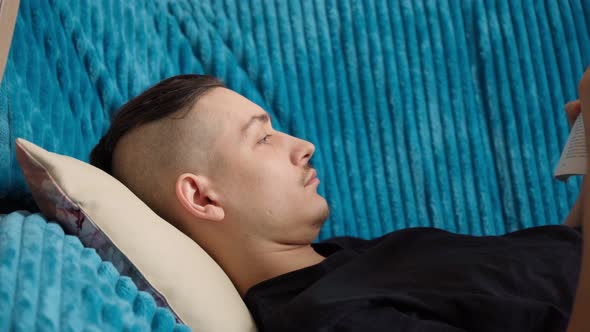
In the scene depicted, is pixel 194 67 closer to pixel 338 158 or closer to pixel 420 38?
pixel 338 158

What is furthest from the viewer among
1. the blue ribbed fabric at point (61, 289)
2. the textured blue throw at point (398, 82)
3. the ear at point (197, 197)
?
the textured blue throw at point (398, 82)

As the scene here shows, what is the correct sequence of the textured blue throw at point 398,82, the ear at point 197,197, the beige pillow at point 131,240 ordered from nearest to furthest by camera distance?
the beige pillow at point 131,240
the ear at point 197,197
the textured blue throw at point 398,82

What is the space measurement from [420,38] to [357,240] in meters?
0.61

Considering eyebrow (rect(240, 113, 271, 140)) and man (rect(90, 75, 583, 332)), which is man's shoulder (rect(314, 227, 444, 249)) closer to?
man (rect(90, 75, 583, 332))

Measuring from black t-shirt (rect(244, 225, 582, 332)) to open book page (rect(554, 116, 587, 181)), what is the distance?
0.53 feet

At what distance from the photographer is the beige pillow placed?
815 millimetres

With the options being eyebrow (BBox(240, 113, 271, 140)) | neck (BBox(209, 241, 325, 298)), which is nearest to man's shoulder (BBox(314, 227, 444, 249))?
neck (BBox(209, 241, 325, 298))

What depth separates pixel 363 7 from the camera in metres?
1.60

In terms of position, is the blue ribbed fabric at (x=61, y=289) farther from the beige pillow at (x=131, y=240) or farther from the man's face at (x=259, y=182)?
the man's face at (x=259, y=182)

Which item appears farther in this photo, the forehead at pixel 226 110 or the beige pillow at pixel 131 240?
the forehead at pixel 226 110

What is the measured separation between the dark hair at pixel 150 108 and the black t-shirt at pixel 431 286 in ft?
1.12

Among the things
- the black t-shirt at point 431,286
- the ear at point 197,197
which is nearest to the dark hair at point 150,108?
the ear at point 197,197

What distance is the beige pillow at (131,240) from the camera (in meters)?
0.82

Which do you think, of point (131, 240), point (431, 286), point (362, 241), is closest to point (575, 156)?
→ point (431, 286)
